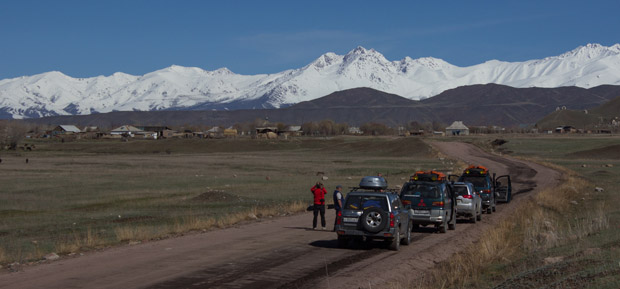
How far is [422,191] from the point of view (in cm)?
2609

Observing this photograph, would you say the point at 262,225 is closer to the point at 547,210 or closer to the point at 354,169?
the point at 547,210

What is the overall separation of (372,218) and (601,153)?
9764 centimetres

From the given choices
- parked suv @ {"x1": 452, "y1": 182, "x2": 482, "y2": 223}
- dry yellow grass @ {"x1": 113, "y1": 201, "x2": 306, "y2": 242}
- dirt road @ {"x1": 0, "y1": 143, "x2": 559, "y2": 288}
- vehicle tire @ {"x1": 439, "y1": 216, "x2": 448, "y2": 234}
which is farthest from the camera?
parked suv @ {"x1": 452, "y1": 182, "x2": 482, "y2": 223}

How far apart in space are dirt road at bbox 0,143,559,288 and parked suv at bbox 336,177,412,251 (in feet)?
1.76

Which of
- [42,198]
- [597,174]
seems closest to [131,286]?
[42,198]

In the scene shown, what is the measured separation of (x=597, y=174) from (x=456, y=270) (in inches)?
Answer: 2189

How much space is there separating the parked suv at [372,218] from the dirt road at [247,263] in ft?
1.76

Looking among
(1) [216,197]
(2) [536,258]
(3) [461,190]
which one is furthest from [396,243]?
(1) [216,197]

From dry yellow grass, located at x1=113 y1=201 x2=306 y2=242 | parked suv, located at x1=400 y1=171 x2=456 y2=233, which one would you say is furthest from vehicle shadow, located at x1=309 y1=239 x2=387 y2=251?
dry yellow grass, located at x1=113 y1=201 x2=306 y2=242

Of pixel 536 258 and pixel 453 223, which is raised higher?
pixel 536 258

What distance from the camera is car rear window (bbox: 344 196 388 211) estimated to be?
21.3m

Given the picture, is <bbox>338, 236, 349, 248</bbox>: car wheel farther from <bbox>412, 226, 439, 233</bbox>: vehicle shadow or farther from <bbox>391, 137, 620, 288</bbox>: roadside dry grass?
<bbox>412, 226, 439, 233</bbox>: vehicle shadow

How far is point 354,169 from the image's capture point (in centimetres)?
7631

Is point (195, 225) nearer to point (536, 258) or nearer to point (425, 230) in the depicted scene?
point (425, 230)
